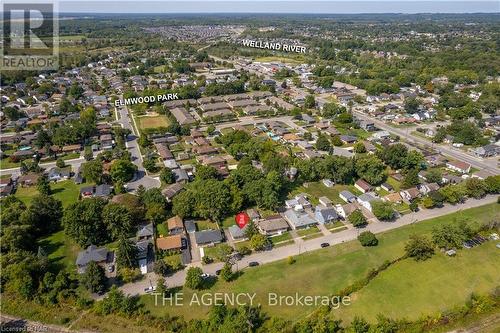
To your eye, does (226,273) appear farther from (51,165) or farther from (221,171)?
(51,165)

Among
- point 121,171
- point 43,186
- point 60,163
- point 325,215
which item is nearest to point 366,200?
point 325,215

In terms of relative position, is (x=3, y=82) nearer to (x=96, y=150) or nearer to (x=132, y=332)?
(x=96, y=150)

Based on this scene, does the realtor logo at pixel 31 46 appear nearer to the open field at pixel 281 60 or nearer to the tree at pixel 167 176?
the tree at pixel 167 176

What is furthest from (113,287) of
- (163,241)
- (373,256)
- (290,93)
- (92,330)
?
(290,93)

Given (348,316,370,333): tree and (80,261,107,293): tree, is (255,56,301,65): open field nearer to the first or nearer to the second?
(80,261,107,293): tree

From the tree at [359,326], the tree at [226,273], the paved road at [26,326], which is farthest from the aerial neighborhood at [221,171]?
the tree at [359,326]

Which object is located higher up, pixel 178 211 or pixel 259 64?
pixel 259 64

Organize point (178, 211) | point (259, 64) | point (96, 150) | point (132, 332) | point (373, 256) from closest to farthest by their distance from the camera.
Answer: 1. point (132, 332)
2. point (373, 256)
3. point (178, 211)
4. point (96, 150)
5. point (259, 64)
